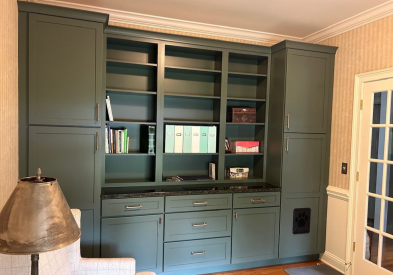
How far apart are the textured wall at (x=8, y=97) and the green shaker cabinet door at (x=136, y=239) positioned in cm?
89

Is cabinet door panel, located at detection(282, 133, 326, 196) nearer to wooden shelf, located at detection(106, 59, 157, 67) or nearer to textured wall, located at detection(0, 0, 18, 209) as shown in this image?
wooden shelf, located at detection(106, 59, 157, 67)

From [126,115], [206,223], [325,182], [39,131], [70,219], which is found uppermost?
[126,115]

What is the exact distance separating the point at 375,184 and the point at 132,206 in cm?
A: 233

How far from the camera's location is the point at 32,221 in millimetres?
897

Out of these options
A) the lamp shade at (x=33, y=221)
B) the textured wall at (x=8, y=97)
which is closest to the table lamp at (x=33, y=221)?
the lamp shade at (x=33, y=221)

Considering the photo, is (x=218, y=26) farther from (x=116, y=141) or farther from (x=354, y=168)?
(x=354, y=168)

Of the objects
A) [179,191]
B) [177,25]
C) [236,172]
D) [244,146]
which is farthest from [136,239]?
[177,25]

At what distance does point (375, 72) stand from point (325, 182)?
1281mm

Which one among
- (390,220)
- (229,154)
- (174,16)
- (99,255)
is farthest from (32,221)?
(390,220)

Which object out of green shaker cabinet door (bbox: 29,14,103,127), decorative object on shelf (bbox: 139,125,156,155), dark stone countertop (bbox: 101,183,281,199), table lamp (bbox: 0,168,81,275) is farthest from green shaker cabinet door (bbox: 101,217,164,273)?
table lamp (bbox: 0,168,81,275)

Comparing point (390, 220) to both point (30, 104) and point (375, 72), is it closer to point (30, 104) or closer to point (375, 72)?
point (375, 72)

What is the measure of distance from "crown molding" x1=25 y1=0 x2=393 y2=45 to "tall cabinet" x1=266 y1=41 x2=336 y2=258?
0.30 m

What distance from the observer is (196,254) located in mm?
2758

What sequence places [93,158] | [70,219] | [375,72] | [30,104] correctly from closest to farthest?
1. [70,219]
2. [30,104]
3. [93,158]
4. [375,72]
